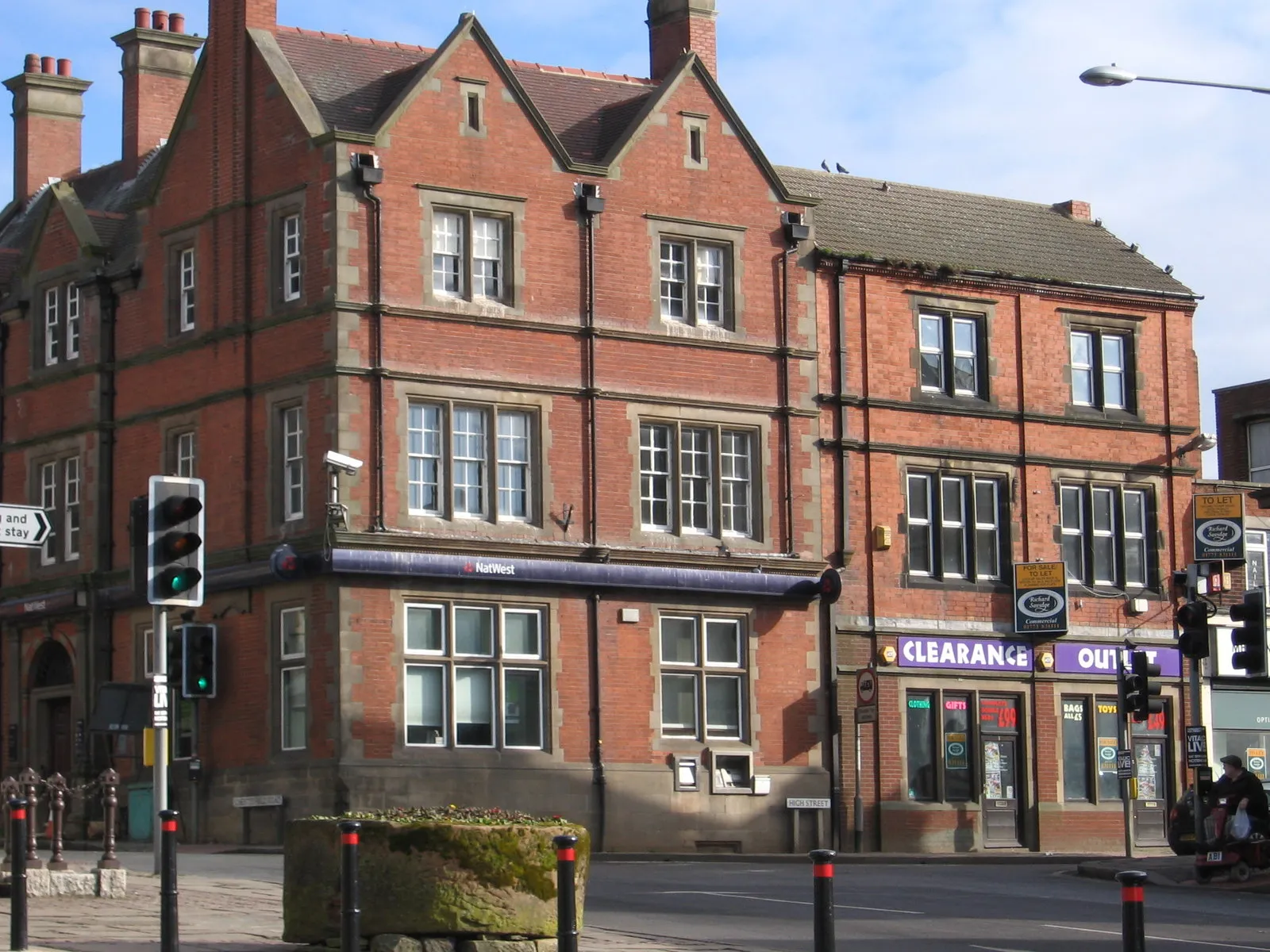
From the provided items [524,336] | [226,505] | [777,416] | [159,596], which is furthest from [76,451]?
[159,596]

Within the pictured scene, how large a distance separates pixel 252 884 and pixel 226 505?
12808 millimetres

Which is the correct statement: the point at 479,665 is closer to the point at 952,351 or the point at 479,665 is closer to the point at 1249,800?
the point at 952,351

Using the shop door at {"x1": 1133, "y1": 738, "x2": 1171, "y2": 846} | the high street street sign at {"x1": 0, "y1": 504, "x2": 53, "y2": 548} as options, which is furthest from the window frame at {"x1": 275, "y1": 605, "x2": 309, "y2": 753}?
the high street street sign at {"x1": 0, "y1": 504, "x2": 53, "y2": 548}

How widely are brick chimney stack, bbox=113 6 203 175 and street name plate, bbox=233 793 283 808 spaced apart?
45.4 ft

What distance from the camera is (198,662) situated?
23703 millimetres

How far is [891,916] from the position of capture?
22.9m

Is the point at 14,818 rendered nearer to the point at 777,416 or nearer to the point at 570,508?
the point at 570,508

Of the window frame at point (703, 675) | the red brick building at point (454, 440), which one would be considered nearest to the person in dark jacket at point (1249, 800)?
the red brick building at point (454, 440)

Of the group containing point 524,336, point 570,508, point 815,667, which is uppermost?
point 524,336

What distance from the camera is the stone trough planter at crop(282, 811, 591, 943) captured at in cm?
1692

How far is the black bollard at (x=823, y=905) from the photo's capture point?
14.2m

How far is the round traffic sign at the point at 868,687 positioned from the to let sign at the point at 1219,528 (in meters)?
7.23

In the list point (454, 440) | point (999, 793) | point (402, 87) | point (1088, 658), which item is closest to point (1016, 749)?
point (999, 793)

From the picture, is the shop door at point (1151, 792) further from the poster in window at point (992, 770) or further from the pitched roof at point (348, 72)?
the pitched roof at point (348, 72)
